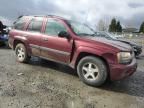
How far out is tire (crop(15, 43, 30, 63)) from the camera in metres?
7.40

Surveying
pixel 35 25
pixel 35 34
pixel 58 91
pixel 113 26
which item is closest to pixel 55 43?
pixel 35 34

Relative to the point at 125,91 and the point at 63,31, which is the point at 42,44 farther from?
the point at 125,91

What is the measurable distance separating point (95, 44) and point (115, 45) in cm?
51

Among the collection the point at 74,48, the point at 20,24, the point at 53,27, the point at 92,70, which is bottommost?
the point at 92,70

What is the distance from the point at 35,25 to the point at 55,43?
1359 mm

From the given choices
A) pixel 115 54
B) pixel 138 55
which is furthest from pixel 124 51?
pixel 138 55


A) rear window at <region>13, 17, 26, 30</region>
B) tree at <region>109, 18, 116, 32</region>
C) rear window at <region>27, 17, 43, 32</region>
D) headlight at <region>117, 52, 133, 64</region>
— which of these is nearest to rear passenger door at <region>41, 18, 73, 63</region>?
rear window at <region>27, 17, 43, 32</region>

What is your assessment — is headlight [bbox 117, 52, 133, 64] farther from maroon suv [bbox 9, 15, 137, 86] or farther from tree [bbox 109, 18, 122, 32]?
tree [bbox 109, 18, 122, 32]

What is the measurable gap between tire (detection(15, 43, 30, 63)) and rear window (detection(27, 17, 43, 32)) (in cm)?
71

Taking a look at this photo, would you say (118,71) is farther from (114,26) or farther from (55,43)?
(114,26)

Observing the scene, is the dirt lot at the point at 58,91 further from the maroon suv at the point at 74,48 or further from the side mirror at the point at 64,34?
the side mirror at the point at 64,34

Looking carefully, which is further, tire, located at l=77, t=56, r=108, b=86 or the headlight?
tire, located at l=77, t=56, r=108, b=86

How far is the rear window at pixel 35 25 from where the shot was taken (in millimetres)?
6946

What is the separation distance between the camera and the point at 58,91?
4.92 metres
